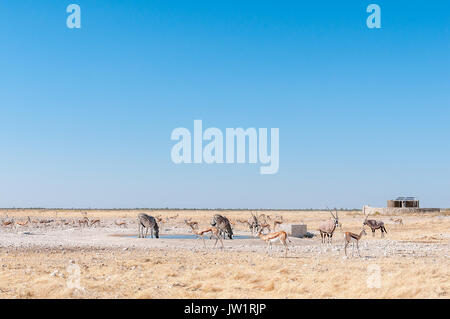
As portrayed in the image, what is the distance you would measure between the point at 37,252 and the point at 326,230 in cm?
1359

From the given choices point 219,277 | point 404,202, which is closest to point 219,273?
point 219,277

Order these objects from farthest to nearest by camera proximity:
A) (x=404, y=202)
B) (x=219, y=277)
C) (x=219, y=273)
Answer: (x=404, y=202) → (x=219, y=273) → (x=219, y=277)

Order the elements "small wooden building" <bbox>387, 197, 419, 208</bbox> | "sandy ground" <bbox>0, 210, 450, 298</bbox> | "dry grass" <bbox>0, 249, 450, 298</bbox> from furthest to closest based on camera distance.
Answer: "small wooden building" <bbox>387, 197, 419, 208</bbox>
"sandy ground" <bbox>0, 210, 450, 298</bbox>
"dry grass" <bbox>0, 249, 450, 298</bbox>

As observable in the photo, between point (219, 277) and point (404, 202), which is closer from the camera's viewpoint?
point (219, 277)

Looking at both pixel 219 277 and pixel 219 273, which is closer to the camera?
pixel 219 277

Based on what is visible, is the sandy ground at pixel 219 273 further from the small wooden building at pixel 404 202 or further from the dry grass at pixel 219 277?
the small wooden building at pixel 404 202

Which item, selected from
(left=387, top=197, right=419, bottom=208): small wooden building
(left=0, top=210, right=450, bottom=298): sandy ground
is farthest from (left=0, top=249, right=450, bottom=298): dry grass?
(left=387, top=197, right=419, bottom=208): small wooden building

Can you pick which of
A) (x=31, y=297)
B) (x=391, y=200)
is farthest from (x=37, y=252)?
(x=391, y=200)

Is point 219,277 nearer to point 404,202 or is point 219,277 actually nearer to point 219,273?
point 219,273

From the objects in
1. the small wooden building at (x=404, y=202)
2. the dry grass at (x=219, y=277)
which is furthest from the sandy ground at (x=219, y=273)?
the small wooden building at (x=404, y=202)

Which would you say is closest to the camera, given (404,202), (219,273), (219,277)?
(219,277)

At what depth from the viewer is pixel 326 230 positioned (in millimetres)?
25484

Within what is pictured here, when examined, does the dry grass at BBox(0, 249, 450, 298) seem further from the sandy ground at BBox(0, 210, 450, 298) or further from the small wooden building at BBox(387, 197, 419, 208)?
the small wooden building at BBox(387, 197, 419, 208)
